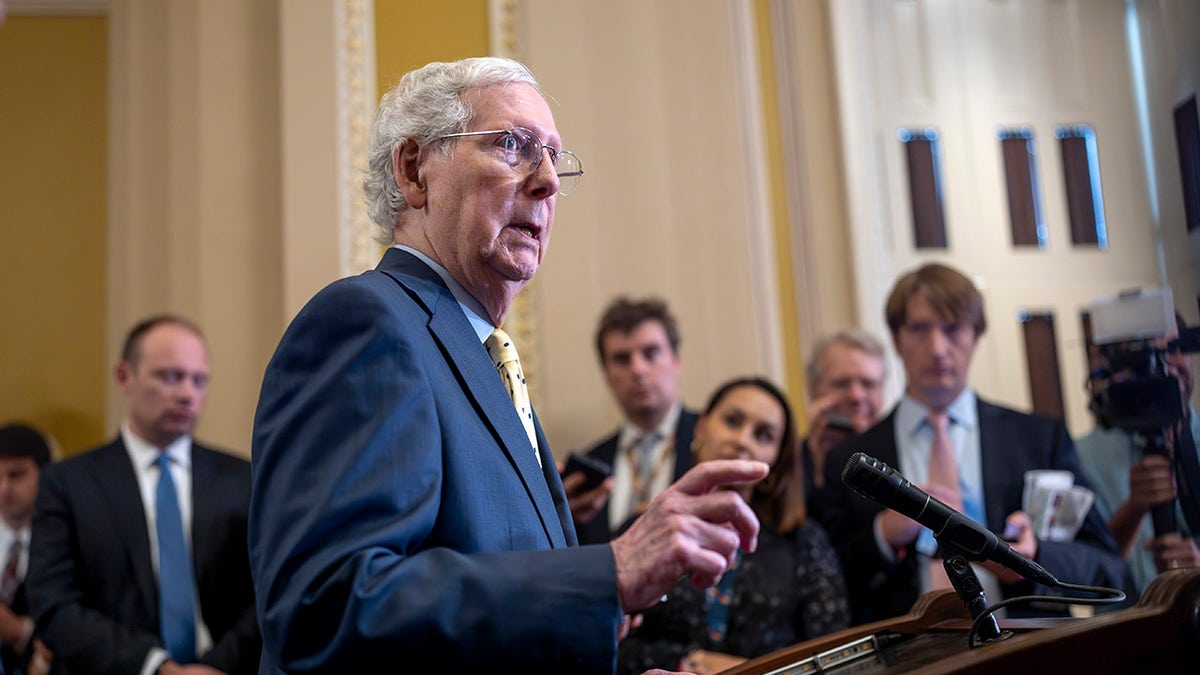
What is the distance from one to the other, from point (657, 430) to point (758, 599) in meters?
0.99

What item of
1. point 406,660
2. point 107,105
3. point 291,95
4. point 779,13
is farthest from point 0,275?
point 406,660

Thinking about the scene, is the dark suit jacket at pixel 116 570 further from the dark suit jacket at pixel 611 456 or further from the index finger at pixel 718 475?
the index finger at pixel 718 475

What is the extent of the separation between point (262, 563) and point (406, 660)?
0.80 feet

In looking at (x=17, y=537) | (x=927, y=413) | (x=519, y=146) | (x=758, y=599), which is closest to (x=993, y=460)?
(x=927, y=413)

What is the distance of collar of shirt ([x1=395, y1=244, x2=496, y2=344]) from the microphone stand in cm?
76

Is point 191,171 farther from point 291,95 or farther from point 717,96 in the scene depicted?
point 717,96

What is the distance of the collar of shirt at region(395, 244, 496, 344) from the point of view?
1839mm

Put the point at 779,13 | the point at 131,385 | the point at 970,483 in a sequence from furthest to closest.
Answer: the point at 779,13
the point at 131,385
the point at 970,483

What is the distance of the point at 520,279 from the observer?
189cm

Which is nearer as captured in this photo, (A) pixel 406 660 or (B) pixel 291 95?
(A) pixel 406 660

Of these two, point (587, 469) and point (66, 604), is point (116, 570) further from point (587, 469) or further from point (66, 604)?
point (587, 469)

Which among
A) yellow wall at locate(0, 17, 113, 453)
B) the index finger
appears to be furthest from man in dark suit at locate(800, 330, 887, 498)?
yellow wall at locate(0, 17, 113, 453)

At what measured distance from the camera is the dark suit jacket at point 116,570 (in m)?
3.46

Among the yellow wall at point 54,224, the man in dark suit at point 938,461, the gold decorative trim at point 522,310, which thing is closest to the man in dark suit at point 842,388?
the man in dark suit at point 938,461
